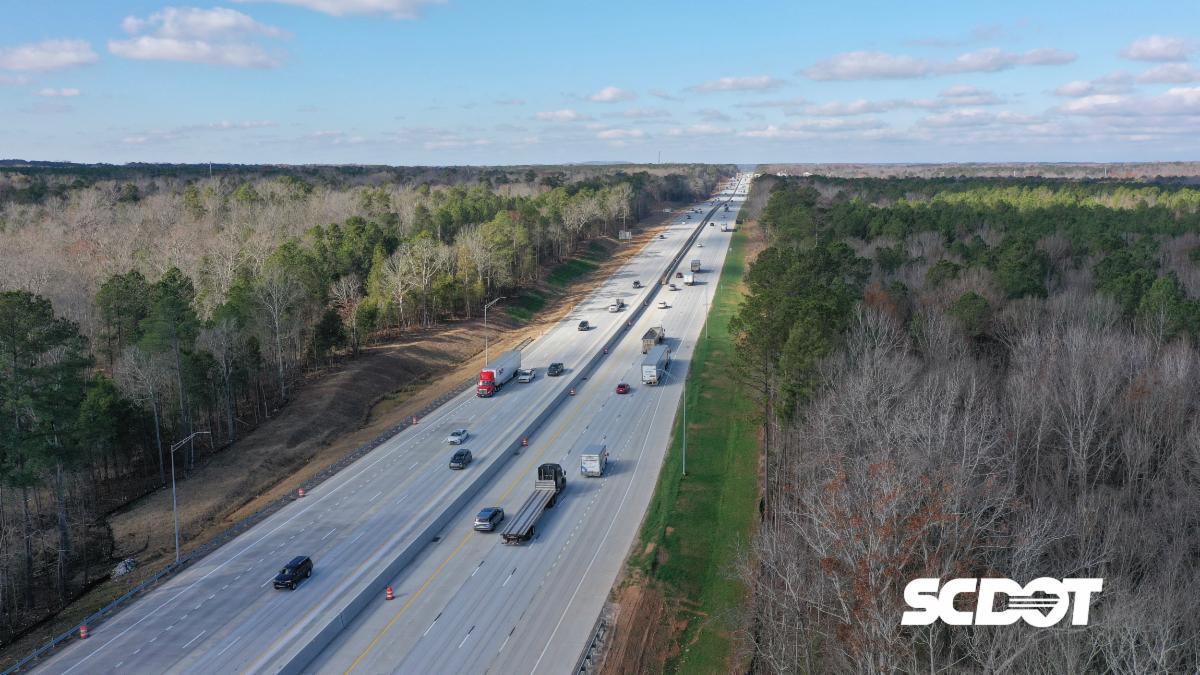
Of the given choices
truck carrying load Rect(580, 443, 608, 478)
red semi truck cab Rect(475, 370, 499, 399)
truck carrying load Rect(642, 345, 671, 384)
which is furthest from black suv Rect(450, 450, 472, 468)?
truck carrying load Rect(642, 345, 671, 384)

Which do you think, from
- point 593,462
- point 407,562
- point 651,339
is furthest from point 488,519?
point 651,339

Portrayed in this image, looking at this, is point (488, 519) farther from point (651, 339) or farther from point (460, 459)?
point (651, 339)

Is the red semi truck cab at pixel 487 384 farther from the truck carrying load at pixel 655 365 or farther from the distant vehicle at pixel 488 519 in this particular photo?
the distant vehicle at pixel 488 519

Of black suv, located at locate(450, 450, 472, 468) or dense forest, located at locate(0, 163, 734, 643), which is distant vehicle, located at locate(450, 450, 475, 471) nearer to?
black suv, located at locate(450, 450, 472, 468)

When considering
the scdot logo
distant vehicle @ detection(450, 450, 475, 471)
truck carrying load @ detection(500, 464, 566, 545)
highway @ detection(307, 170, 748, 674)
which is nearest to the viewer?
the scdot logo

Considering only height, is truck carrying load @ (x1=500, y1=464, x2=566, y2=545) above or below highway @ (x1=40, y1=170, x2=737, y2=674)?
above

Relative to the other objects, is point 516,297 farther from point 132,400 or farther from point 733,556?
point 733,556
